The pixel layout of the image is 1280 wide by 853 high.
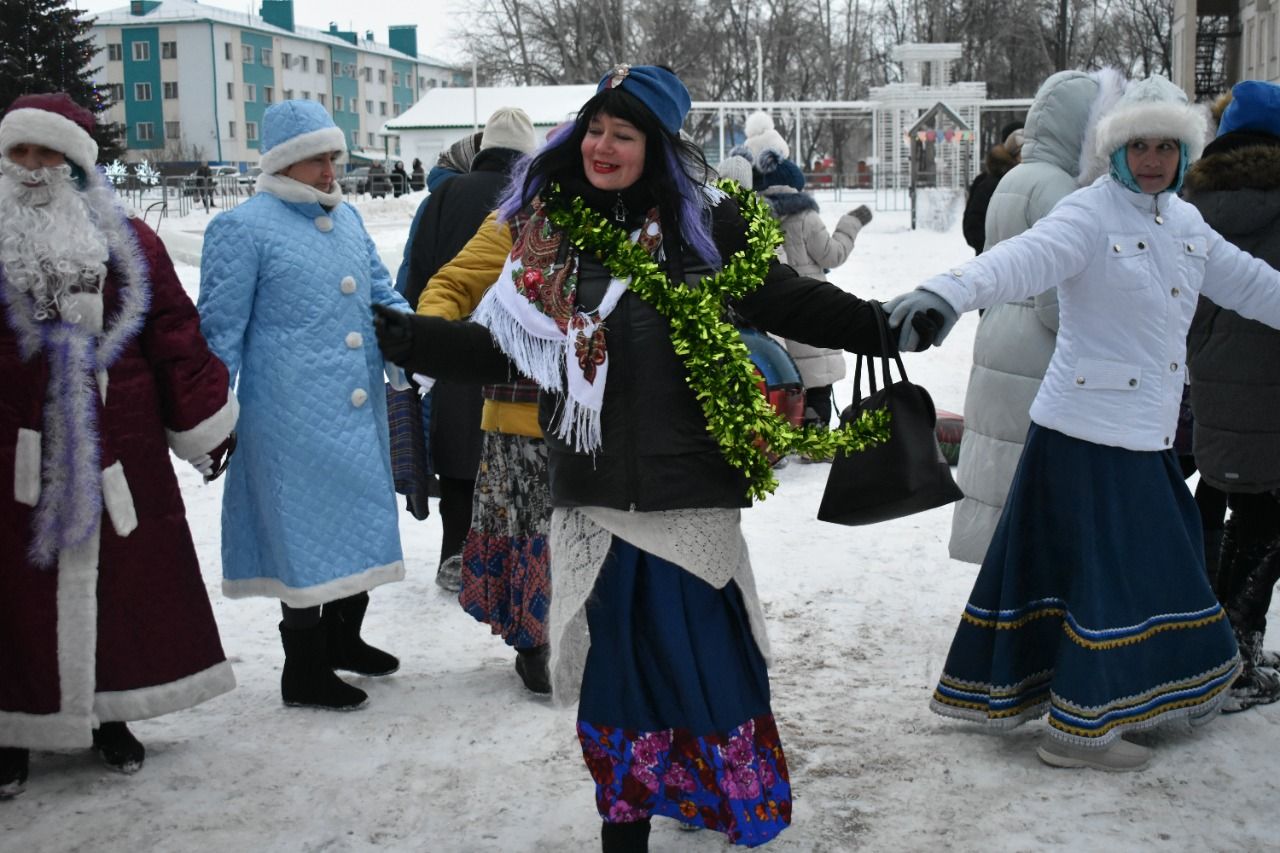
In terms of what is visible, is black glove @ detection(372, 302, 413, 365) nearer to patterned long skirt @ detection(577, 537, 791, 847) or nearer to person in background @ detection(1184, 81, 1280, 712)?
patterned long skirt @ detection(577, 537, 791, 847)

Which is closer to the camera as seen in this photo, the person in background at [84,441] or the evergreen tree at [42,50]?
the person in background at [84,441]

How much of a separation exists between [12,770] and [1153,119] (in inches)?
146

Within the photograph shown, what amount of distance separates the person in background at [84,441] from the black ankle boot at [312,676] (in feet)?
1.84

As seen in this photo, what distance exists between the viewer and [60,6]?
3528 cm

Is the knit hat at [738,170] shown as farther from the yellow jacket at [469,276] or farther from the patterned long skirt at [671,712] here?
the patterned long skirt at [671,712]

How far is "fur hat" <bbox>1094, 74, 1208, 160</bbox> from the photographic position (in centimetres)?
391

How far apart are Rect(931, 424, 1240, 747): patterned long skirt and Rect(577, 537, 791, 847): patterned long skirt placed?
1.12 metres

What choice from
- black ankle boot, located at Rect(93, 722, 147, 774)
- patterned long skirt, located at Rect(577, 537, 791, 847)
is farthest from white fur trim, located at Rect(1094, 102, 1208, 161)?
black ankle boot, located at Rect(93, 722, 147, 774)

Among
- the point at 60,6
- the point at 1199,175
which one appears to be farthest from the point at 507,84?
the point at 1199,175

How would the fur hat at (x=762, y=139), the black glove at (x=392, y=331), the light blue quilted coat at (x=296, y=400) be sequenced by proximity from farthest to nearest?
the fur hat at (x=762, y=139)
the light blue quilted coat at (x=296, y=400)
the black glove at (x=392, y=331)

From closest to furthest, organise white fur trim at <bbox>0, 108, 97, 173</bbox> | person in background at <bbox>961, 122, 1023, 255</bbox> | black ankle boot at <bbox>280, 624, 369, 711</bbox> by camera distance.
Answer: white fur trim at <bbox>0, 108, 97, 173</bbox> < black ankle boot at <bbox>280, 624, 369, 711</bbox> < person in background at <bbox>961, 122, 1023, 255</bbox>

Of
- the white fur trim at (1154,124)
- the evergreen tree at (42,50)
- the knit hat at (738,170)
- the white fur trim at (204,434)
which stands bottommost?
the white fur trim at (204,434)

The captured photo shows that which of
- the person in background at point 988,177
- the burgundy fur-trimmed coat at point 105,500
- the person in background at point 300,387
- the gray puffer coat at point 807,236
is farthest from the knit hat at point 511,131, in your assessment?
the person in background at point 988,177

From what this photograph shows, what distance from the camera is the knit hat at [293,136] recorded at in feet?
14.8
